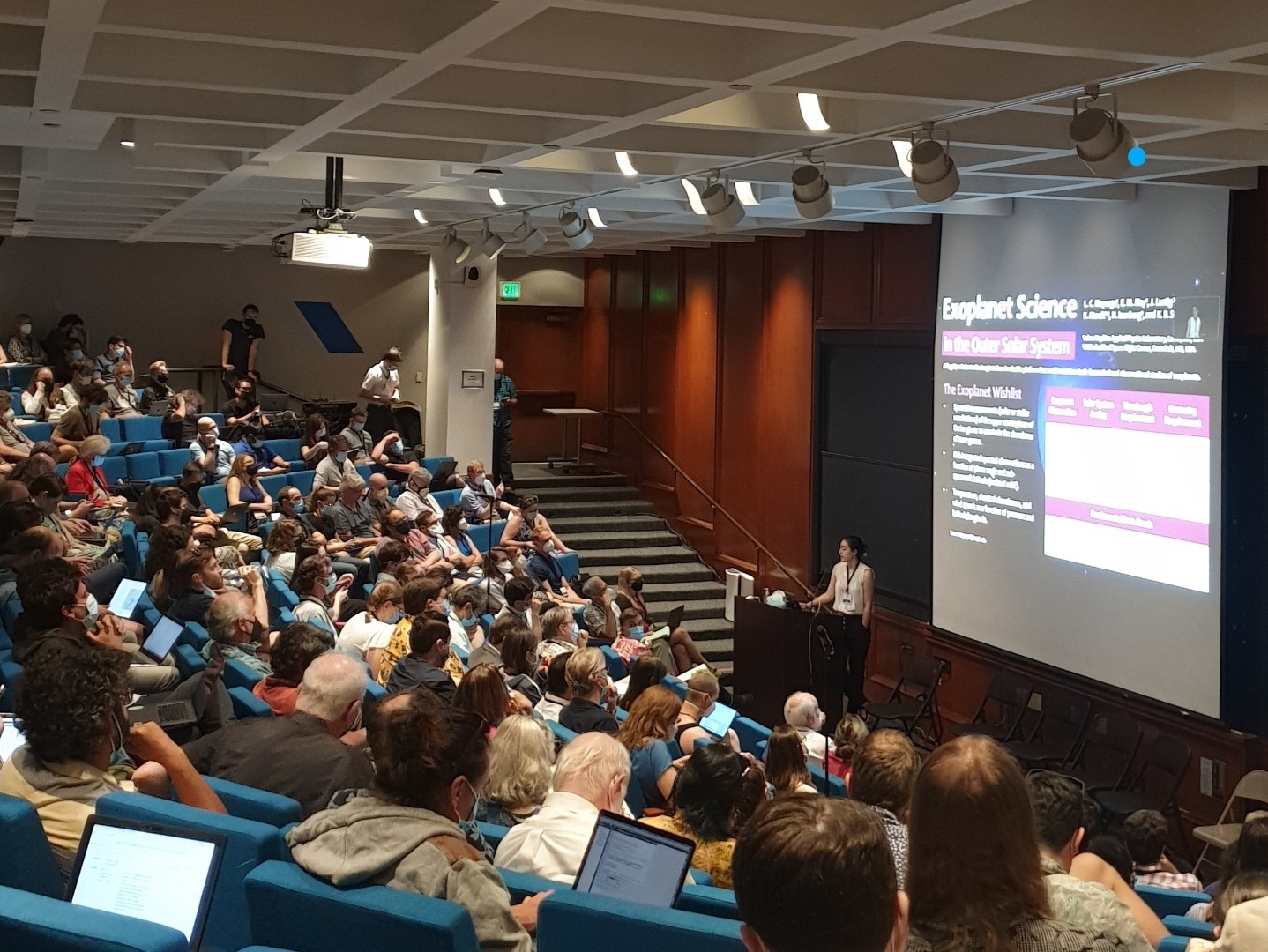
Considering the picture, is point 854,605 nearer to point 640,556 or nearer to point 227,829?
point 640,556

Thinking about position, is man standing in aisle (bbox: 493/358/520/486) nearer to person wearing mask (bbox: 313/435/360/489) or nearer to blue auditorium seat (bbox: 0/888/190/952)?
person wearing mask (bbox: 313/435/360/489)

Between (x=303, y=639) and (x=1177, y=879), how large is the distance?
3.29m

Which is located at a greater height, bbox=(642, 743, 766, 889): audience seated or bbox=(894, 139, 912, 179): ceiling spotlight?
bbox=(894, 139, 912, 179): ceiling spotlight

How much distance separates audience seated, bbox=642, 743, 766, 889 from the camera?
362cm

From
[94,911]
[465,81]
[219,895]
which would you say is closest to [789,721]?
[465,81]

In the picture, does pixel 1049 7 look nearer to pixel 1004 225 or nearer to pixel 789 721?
pixel 789 721

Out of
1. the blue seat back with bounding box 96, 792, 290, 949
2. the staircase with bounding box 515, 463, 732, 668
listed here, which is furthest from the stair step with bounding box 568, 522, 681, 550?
the blue seat back with bounding box 96, 792, 290, 949

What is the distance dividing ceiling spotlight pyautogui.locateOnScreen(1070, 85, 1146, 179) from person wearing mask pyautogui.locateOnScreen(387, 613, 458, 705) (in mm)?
2911

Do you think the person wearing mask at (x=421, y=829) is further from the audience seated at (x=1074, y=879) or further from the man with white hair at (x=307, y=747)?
the audience seated at (x=1074, y=879)

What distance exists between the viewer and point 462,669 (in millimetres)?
5852

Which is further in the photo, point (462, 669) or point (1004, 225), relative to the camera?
point (1004, 225)

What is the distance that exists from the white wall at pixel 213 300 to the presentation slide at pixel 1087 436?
898 centimetres

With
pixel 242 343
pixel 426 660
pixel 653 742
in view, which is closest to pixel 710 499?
pixel 242 343

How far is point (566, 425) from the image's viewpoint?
16.6m
